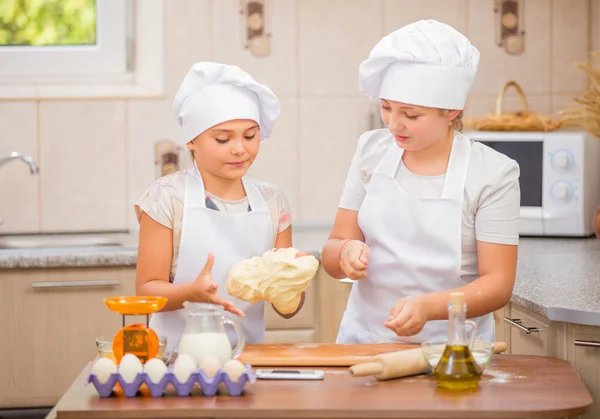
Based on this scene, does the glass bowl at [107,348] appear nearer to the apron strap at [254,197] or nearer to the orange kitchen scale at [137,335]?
the orange kitchen scale at [137,335]

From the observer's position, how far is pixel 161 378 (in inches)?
56.4

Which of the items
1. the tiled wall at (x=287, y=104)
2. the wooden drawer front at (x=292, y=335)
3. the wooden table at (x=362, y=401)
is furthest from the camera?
the tiled wall at (x=287, y=104)

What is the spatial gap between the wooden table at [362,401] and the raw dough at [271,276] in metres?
0.22

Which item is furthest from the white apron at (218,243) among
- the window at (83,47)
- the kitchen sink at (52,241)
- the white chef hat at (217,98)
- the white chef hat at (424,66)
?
the window at (83,47)

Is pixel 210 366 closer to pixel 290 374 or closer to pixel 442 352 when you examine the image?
pixel 290 374

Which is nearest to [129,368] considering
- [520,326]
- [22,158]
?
[520,326]

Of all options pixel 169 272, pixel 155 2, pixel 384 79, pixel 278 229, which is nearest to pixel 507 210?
pixel 384 79

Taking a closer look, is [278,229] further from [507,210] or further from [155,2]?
[155,2]

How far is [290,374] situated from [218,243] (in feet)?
1.41

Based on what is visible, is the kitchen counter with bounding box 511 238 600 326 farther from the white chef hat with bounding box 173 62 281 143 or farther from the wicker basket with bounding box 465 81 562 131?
the white chef hat with bounding box 173 62 281 143

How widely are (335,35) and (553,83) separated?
822 mm

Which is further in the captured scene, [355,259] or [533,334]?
[533,334]

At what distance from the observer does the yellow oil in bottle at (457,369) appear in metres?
1.46

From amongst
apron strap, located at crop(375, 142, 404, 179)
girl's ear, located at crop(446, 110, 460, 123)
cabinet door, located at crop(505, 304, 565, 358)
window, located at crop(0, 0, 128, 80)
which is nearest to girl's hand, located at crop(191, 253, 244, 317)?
apron strap, located at crop(375, 142, 404, 179)
